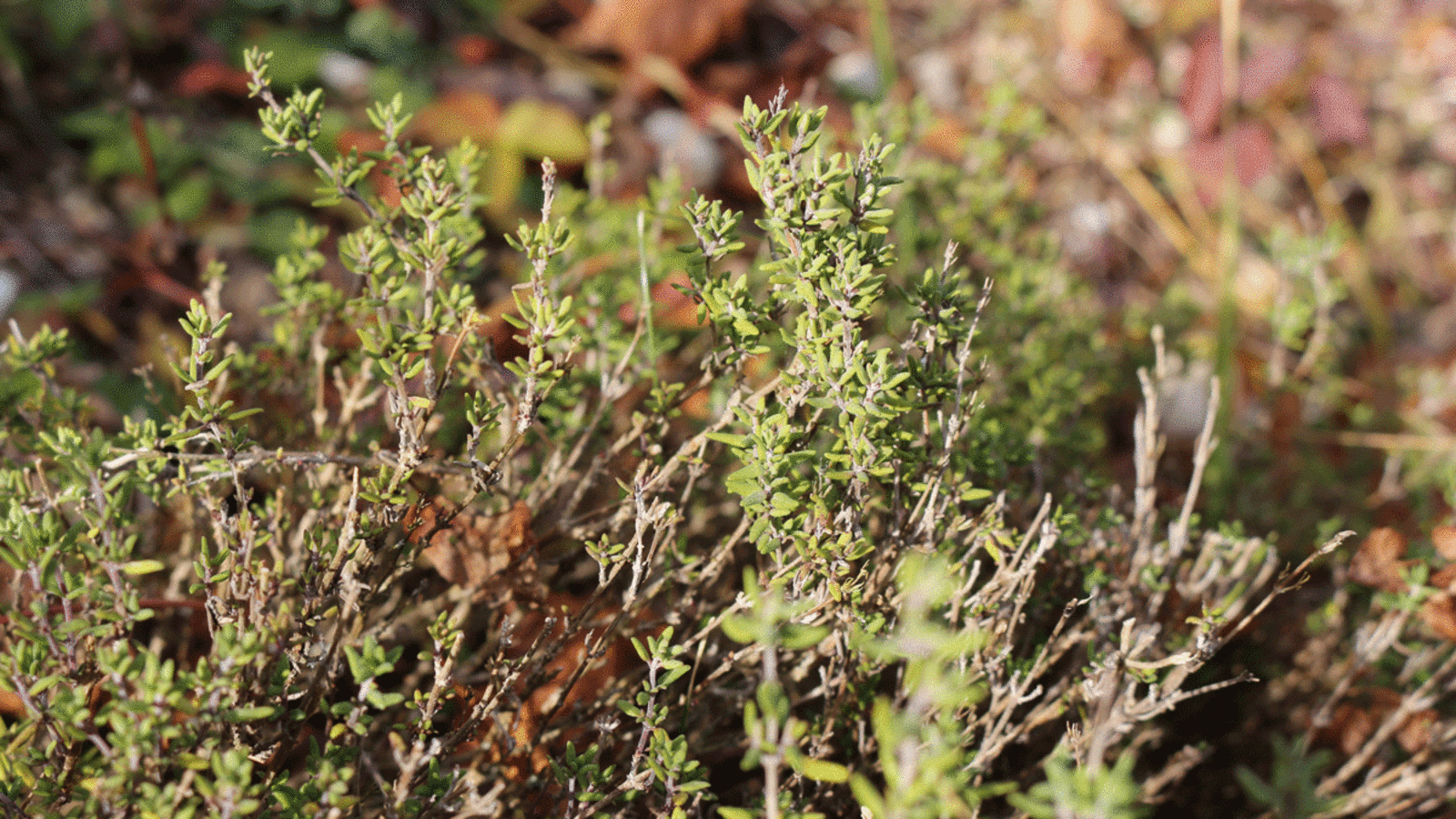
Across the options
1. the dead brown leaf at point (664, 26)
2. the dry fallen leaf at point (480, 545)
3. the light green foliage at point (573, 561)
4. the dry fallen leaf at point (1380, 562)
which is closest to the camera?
the light green foliage at point (573, 561)

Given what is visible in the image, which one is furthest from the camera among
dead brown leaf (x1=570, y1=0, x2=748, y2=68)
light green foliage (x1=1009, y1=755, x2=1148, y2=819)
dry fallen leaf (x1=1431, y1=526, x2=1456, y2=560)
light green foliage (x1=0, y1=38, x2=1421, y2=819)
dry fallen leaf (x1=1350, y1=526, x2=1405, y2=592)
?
dead brown leaf (x1=570, y1=0, x2=748, y2=68)

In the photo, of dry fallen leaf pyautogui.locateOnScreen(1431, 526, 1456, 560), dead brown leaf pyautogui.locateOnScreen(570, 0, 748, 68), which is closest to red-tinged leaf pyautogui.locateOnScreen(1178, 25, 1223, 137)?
dead brown leaf pyautogui.locateOnScreen(570, 0, 748, 68)

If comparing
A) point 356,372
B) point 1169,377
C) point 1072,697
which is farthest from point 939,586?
point 1169,377

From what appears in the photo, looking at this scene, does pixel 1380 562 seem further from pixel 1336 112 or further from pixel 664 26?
pixel 664 26

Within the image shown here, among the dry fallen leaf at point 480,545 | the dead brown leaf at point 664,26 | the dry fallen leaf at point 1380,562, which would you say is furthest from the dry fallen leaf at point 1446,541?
the dead brown leaf at point 664,26

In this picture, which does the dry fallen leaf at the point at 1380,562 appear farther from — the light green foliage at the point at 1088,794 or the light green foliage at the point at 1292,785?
the light green foliage at the point at 1088,794

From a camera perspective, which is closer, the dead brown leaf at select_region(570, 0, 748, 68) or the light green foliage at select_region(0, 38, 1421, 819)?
the light green foliage at select_region(0, 38, 1421, 819)

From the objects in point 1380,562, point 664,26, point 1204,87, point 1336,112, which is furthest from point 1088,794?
point 1336,112

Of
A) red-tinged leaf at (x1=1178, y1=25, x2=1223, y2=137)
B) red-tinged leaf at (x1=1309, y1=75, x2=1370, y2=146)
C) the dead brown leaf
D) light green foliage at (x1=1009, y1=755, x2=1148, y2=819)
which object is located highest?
the dead brown leaf

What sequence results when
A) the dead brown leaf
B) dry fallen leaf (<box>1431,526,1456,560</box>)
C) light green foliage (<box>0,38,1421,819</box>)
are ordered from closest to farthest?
Result: light green foliage (<box>0,38,1421,819</box>), dry fallen leaf (<box>1431,526,1456,560</box>), the dead brown leaf

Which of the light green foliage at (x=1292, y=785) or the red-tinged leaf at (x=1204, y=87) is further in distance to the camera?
the red-tinged leaf at (x=1204, y=87)

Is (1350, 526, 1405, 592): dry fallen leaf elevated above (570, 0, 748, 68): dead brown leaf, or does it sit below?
below

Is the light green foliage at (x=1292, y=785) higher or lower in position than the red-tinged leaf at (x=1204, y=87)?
lower

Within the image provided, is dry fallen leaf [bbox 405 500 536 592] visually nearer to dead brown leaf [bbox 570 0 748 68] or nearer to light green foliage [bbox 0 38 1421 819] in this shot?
light green foliage [bbox 0 38 1421 819]
